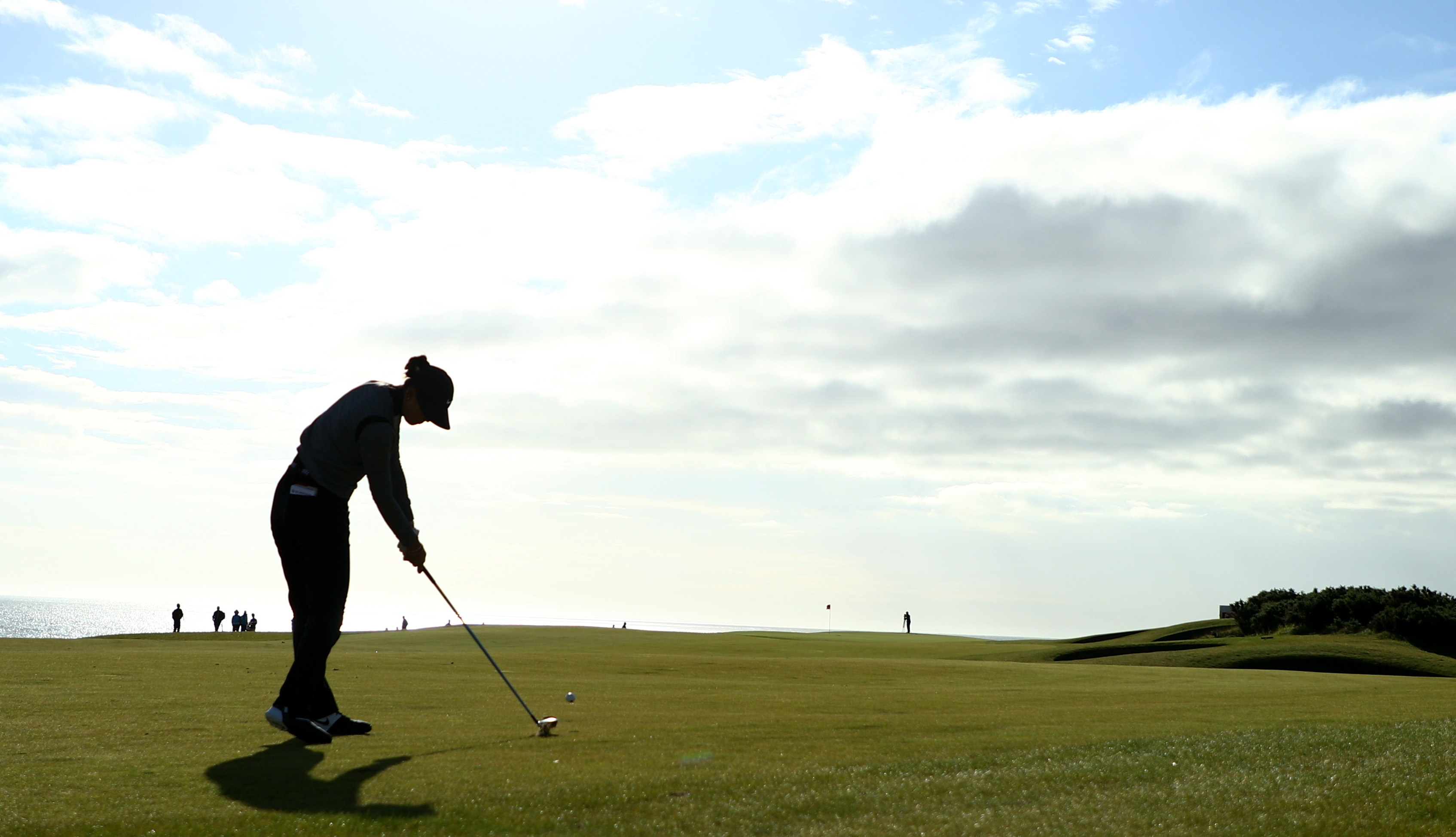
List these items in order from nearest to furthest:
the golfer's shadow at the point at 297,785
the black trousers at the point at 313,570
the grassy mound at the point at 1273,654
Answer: the golfer's shadow at the point at 297,785 < the black trousers at the point at 313,570 < the grassy mound at the point at 1273,654

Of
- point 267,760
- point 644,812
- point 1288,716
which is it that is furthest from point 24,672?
point 1288,716

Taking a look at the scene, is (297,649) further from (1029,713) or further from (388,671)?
→ (388,671)

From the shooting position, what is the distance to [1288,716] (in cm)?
834

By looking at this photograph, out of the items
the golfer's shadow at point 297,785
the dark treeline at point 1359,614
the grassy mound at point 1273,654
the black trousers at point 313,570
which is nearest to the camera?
the golfer's shadow at point 297,785

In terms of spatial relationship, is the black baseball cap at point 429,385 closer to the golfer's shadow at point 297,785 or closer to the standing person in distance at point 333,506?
the standing person in distance at point 333,506

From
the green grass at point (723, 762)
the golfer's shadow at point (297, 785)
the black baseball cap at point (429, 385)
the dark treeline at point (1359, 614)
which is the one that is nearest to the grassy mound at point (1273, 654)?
the dark treeline at point (1359, 614)

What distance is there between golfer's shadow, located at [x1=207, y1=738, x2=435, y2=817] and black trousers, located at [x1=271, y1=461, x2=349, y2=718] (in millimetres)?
834

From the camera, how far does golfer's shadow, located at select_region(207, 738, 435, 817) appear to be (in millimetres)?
4184

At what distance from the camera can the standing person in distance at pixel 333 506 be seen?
258 inches

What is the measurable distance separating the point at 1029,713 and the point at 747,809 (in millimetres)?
5008

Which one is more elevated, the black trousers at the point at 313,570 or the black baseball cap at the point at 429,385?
the black baseball cap at the point at 429,385

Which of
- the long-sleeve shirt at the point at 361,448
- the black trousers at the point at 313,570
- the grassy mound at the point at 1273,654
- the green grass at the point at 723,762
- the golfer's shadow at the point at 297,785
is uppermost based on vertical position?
the long-sleeve shirt at the point at 361,448

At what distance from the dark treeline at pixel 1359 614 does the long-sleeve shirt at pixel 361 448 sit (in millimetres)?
36864

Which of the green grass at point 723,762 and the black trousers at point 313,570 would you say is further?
the black trousers at point 313,570
